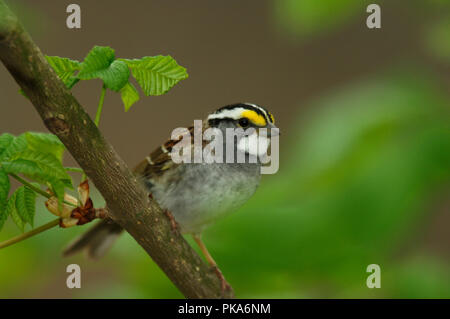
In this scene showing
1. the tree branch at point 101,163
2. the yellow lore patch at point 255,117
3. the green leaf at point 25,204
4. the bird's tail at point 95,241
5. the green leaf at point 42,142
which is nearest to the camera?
the tree branch at point 101,163

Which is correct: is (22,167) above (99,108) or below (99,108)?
below

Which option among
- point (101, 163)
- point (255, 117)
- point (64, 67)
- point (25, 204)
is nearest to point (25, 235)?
point (25, 204)

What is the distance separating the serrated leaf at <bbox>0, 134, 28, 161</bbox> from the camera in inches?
33.6

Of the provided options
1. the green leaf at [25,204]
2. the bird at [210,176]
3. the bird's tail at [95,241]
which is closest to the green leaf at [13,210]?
the green leaf at [25,204]

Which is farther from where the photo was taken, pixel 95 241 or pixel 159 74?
pixel 95 241

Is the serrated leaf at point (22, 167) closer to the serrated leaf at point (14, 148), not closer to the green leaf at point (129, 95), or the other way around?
→ the serrated leaf at point (14, 148)

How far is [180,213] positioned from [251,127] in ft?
1.00

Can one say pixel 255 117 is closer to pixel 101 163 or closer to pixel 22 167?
pixel 101 163

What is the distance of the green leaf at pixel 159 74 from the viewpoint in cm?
87

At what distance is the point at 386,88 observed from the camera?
5.82 feet

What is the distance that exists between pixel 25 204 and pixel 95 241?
85 cm

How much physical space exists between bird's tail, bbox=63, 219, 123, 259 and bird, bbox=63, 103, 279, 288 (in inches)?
2.3

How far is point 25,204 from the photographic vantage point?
0.89 meters

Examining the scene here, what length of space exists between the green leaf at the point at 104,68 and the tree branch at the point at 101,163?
5 cm
